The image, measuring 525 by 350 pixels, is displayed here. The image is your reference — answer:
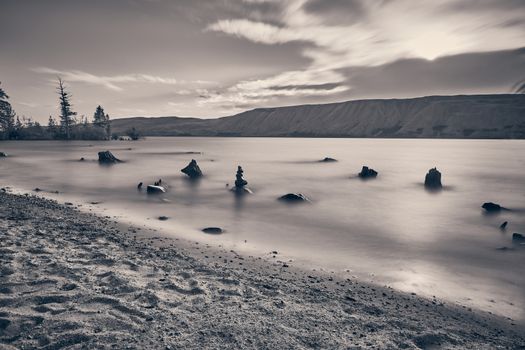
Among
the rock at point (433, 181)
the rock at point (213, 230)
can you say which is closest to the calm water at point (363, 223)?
the rock at point (213, 230)

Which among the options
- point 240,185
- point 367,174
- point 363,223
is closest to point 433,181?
point 367,174

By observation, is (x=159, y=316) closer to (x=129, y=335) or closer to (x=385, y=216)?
(x=129, y=335)

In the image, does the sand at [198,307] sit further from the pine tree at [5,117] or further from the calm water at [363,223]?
the pine tree at [5,117]

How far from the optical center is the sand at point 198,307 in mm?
4758

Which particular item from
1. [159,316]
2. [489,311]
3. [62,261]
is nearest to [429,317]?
[489,311]

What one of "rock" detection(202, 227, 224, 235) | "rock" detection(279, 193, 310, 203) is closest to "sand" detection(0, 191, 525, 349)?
"rock" detection(202, 227, 224, 235)

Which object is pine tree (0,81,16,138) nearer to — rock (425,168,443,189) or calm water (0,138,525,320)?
calm water (0,138,525,320)

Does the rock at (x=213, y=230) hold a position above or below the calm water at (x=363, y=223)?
above

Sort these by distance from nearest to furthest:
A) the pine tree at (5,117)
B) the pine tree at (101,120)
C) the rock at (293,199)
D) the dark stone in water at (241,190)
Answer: the rock at (293,199) → the dark stone in water at (241,190) → the pine tree at (5,117) → the pine tree at (101,120)

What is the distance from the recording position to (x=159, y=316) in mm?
5277

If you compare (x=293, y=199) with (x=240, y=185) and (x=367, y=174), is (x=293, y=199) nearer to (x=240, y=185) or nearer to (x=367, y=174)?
(x=240, y=185)

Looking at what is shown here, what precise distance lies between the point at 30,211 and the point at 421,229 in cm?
1626

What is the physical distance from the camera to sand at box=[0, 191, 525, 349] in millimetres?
4758

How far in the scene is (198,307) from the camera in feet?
18.7
